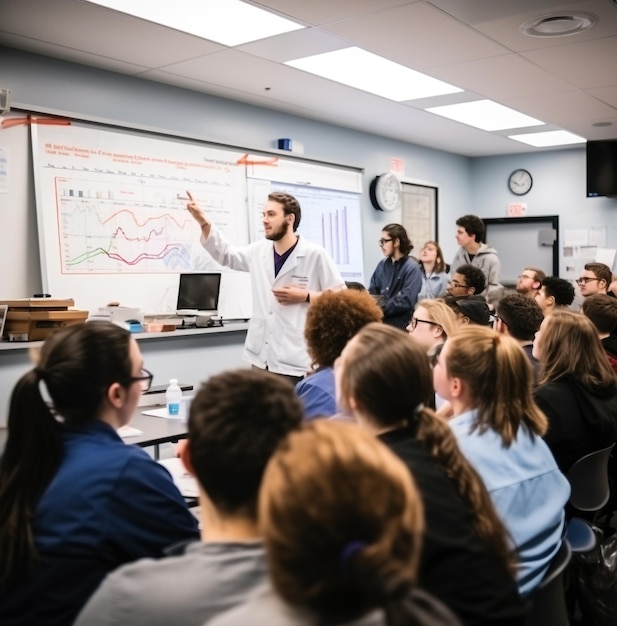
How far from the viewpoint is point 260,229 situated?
537 cm

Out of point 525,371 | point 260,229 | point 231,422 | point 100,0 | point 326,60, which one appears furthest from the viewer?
point 260,229

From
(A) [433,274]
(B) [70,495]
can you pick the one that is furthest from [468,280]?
(B) [70,495]

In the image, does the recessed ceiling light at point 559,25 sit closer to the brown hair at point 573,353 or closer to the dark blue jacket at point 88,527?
the brown hair at point 573,353

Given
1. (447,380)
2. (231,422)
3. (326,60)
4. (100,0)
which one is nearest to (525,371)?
(447,380)

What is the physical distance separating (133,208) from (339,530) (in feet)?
13.6

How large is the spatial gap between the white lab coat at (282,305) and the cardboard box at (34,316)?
0.87 m

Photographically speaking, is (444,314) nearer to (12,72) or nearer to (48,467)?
(48,467)

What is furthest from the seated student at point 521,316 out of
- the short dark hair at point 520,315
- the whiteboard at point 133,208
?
the whiteboard at point 133,208

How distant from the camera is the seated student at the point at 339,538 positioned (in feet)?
2.35

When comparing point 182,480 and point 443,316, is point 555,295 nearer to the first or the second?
point 443,316

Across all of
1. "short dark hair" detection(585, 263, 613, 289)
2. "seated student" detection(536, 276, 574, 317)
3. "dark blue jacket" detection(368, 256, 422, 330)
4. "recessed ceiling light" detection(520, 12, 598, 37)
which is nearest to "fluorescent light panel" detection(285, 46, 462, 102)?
"recessed ceiling light" detection(520, 12, 598, 37)

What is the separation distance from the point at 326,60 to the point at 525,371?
3.09 meters

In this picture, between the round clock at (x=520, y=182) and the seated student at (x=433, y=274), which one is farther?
the round clock at (x=520, y=182)

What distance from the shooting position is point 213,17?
3.60m
